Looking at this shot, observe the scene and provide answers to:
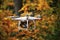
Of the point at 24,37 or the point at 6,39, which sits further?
the point at 24,37

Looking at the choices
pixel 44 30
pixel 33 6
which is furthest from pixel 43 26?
pixel 33 6

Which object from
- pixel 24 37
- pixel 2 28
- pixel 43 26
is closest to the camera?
pixel 2 28

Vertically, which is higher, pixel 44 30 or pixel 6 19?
pixel 6 19

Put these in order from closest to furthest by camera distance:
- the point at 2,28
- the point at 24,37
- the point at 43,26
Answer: the point at 2,28 < the point at 24,37 < the point at 43,26

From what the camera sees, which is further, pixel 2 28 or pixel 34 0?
pixel 34 0

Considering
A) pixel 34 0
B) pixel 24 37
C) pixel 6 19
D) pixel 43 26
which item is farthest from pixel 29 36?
pixel 6 19

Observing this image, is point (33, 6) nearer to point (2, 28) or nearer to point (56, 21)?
point (56, 21)

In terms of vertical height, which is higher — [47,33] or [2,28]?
[2,28]

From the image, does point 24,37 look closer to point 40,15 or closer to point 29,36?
point 29,36

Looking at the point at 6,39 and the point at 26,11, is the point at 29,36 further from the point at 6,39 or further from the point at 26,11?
the point at 6,39
